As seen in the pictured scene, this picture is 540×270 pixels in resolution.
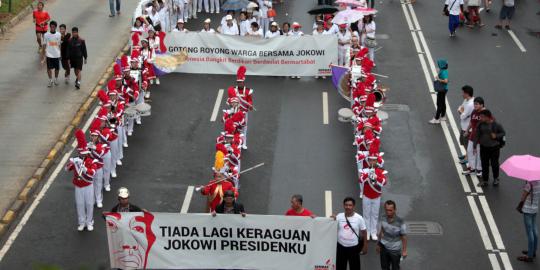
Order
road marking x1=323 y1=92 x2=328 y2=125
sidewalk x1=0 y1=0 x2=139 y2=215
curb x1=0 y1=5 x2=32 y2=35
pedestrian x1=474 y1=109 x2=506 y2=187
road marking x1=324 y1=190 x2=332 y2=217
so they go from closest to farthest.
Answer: road marking x1=324 y1=190 x2=332 y2=217, pedestrian x1=474 y1=109 x2=506 y2=187, sidewalk x1=0 y1=0 x2=139 y2=215, road marking x1=323 y1=92 x2=328 y2=125, curb x1=0 y1=5 x2=32 y2=35

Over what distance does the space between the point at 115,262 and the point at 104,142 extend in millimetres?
4146

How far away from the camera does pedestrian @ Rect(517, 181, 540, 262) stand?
17.1 metres

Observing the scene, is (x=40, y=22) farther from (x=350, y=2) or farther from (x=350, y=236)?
(x=350, y=236)

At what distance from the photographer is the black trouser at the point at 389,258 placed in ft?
51.9

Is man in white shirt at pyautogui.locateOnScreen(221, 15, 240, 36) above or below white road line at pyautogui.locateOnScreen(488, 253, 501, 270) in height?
above

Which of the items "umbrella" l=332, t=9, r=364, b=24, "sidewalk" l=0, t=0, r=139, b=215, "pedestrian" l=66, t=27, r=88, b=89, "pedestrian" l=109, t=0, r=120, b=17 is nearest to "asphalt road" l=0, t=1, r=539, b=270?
"sidewalk" l=0, t=0, r=139, b=215

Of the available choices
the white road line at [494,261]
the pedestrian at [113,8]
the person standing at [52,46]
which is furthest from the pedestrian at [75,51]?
the white road line at [494,261]

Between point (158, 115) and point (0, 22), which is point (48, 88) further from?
point (0, 22)

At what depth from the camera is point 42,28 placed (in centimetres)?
2952

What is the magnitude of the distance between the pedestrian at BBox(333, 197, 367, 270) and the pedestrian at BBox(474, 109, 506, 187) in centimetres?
538

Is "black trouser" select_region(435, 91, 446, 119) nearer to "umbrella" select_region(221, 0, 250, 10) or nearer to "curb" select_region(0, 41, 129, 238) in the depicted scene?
"umbrella" select_region(221, 0, 250, 10)

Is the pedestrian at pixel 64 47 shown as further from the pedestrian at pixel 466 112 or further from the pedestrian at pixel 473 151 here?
the pedestrian at pixel 473 151

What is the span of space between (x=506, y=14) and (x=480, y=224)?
593 inches

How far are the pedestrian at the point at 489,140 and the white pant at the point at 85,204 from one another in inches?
310
